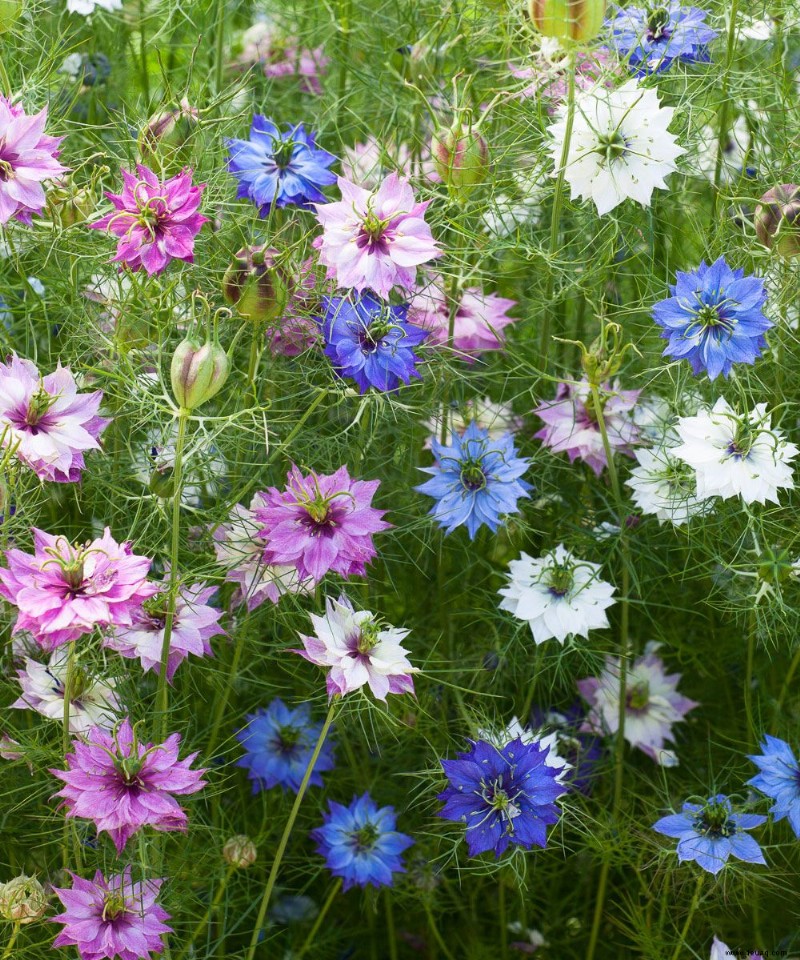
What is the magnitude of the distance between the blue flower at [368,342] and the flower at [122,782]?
360mm

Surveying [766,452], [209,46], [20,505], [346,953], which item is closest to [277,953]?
[346,953]

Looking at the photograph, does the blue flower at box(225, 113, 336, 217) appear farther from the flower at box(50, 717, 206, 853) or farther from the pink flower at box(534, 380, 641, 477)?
the flower at box(50, 717, 206, 853)

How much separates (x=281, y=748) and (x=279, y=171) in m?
0.61

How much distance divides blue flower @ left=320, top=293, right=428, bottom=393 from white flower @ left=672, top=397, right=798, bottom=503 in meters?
0.26

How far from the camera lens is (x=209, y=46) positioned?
5.44 ft

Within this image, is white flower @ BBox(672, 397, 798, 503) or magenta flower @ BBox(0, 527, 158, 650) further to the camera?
white flower @ BBox(672, 397, 798, 503)

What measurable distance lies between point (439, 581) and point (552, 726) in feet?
0.65

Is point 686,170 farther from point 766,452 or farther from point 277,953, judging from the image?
point 277,953

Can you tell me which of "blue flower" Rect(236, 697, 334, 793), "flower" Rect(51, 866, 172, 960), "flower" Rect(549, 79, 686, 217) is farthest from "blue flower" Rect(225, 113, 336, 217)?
"flower" Rect(51, 866, 172, 960)

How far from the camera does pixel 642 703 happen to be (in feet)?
4.40

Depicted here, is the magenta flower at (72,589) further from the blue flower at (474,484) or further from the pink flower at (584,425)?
the pink flower at (584,425)

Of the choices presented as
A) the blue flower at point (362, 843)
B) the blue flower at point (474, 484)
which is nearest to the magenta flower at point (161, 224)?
the blue flower at point (474, 484)

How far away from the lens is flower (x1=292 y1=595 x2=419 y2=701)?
0.98 meters

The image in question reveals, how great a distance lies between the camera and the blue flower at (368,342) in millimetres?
1084
